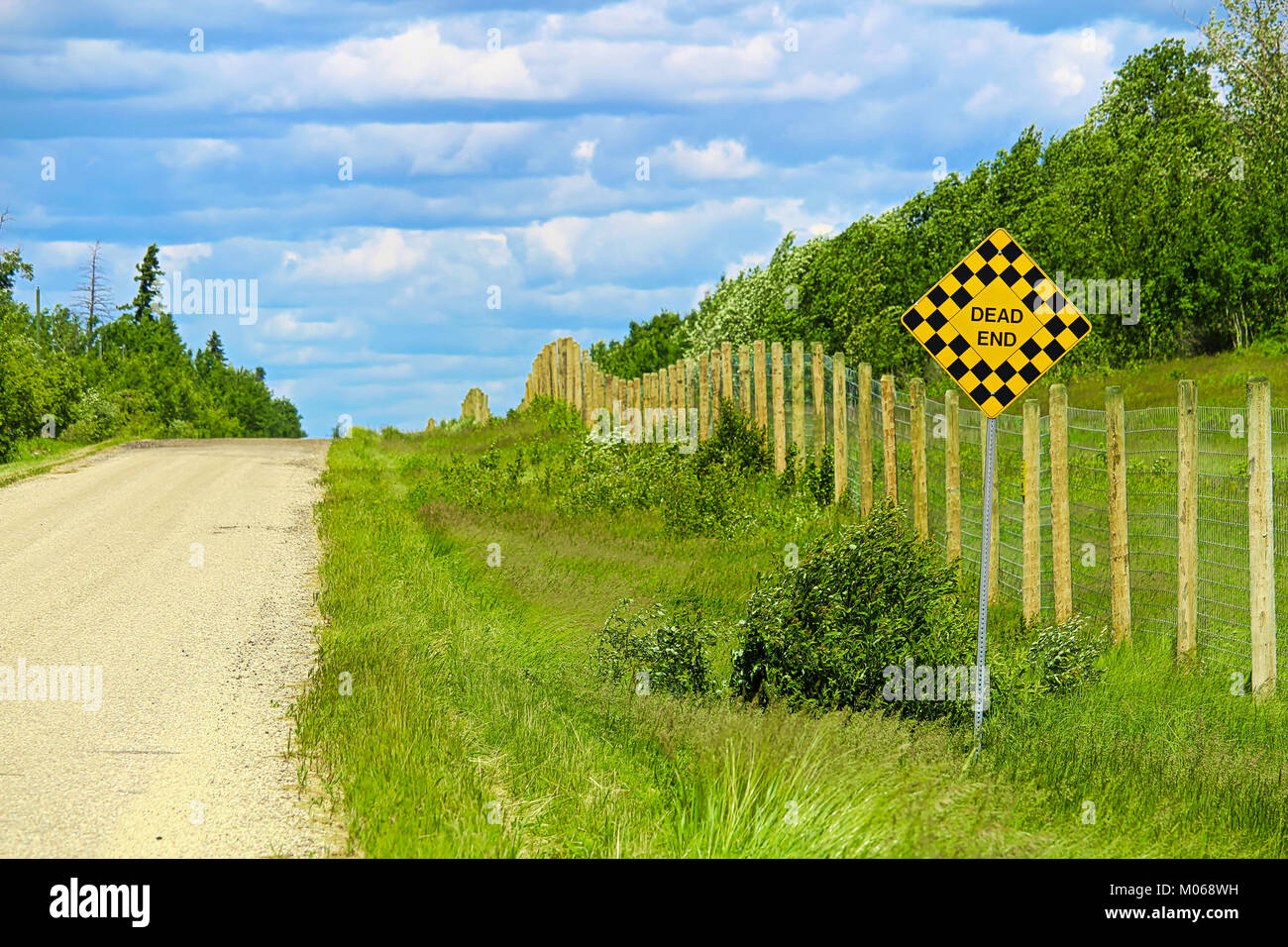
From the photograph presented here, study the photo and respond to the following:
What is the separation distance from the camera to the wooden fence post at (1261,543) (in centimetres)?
985

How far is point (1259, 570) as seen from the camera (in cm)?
996

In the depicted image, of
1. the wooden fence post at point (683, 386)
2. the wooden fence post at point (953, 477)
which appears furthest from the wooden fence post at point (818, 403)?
the wooden fence post at point (683, 386)

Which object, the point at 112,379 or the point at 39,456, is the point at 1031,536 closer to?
the point at 39,456

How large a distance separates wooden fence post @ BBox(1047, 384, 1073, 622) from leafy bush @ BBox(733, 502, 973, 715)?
3608 mm

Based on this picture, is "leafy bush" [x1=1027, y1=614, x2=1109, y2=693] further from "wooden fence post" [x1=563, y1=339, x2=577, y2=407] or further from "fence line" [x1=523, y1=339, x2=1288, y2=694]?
"wooden fence post" [x1=563, y1=339, x2=577, y2=407]

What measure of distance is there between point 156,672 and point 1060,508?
856 centimetres

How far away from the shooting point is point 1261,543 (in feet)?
32.7

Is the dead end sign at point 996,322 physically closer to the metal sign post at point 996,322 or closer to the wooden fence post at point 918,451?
the metal sign post at point 996,322

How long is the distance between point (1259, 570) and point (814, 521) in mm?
6867

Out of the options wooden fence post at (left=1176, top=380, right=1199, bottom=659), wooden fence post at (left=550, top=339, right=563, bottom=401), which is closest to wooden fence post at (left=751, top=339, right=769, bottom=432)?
wooden fence post at (left=1176, top=380, right=1199, bottom=659)

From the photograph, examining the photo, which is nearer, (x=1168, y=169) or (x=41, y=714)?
(x=41, y=714)

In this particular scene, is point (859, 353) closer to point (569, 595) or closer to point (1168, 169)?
point (1168, 169)

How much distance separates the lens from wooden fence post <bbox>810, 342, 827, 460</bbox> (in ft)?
58.1
